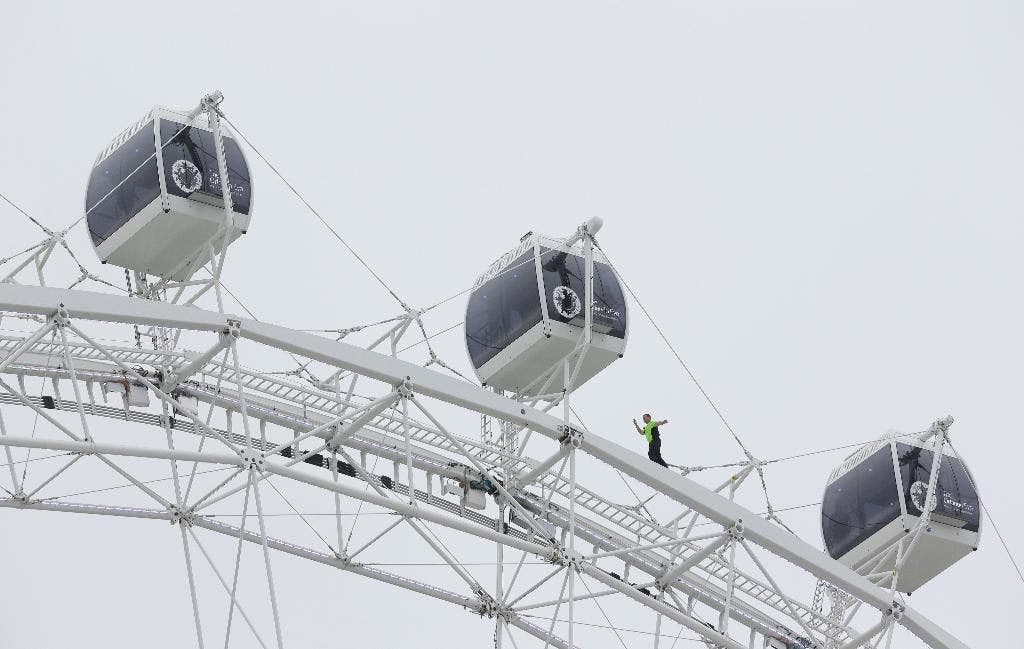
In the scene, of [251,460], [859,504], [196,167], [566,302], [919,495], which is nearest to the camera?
[251,460]

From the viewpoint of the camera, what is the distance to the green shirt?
35.6m

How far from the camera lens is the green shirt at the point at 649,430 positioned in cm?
3559

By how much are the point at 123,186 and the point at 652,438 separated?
1031cm

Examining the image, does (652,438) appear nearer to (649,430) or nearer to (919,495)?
(649,430)

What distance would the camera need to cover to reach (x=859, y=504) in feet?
124

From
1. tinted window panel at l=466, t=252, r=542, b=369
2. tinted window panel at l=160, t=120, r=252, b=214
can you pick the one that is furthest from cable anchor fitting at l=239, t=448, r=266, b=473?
tinted window panel at l=466, t=252, r=542, b=369

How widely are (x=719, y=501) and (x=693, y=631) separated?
8.90ft

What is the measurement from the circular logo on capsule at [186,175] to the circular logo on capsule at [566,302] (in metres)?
5.83

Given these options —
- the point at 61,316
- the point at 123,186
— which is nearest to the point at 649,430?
the point at 123,186

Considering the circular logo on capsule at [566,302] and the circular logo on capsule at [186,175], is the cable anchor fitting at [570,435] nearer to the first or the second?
the circular logo on capsule at [566,302]

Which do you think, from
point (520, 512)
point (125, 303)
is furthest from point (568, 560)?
point (125, 303)

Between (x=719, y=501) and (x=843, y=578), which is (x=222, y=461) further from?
(x=843, y=578)

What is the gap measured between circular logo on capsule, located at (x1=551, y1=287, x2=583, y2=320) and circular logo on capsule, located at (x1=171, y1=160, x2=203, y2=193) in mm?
5826

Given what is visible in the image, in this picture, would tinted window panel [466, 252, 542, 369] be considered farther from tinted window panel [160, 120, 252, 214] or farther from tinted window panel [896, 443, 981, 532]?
tinted window panel [896, 443, 981, 532]
